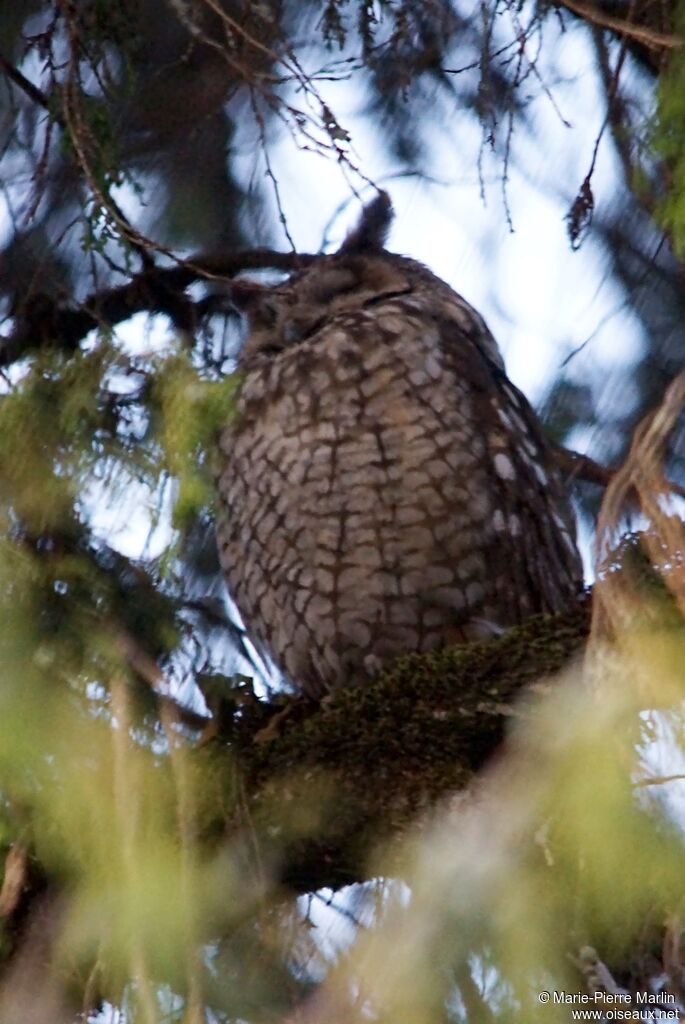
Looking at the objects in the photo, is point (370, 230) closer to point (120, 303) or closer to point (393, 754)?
point (120, 303)

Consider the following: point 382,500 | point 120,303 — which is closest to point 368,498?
point 382,500

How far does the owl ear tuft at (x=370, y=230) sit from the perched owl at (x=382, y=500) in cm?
25

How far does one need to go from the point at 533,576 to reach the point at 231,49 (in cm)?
103

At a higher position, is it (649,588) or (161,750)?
(161,750)

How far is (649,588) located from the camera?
1.62 meters

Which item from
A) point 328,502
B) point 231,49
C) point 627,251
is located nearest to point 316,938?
point 328,502

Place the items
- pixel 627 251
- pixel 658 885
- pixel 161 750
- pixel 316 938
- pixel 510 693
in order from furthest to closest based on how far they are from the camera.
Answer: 1. pixel 627 251
2. pixel 510 693
3. pixel 161 750
4. pixel 316 938
5. pixel 658 885

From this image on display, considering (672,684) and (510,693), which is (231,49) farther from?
(672,684)

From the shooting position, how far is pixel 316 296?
9.62 feet

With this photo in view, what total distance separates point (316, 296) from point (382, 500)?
53 centimetres

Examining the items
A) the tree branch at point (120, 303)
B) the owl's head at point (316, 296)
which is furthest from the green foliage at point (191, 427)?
the owl's head at point (316, 296)

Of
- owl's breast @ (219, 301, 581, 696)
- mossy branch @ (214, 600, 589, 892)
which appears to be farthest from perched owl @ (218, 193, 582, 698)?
mossy branch @ (214, 600, 589, 892)

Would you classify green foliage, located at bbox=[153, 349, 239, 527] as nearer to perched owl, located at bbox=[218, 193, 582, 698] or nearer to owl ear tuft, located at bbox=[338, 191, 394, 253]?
perched owl, located at bbox=[218, 193, 582, 698]

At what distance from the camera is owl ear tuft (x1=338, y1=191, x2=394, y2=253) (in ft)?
10.0
